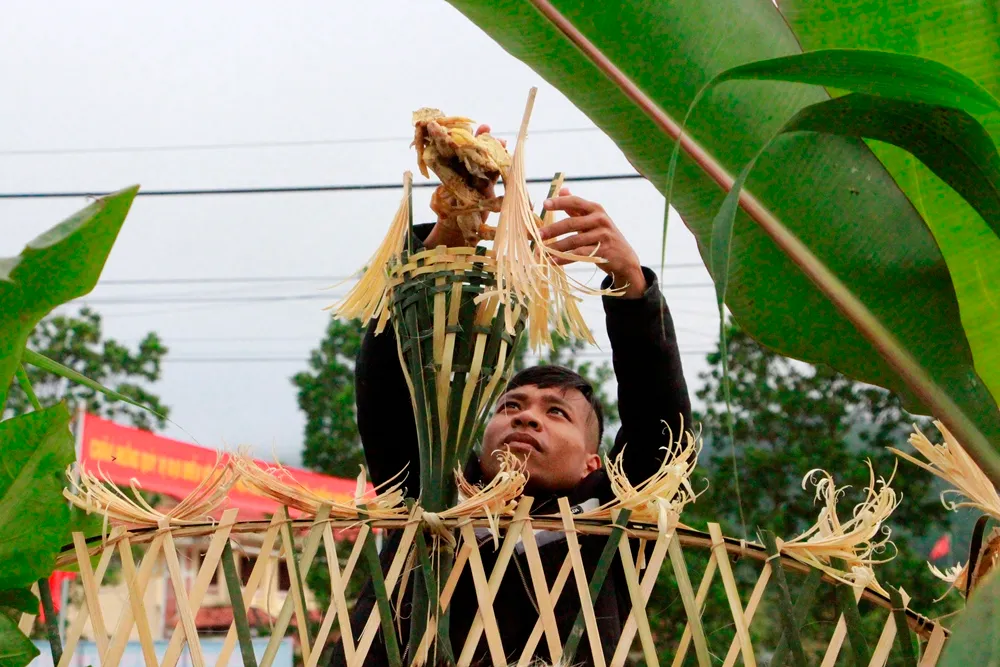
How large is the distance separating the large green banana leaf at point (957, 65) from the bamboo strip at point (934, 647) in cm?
17

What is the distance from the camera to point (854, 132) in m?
0.64

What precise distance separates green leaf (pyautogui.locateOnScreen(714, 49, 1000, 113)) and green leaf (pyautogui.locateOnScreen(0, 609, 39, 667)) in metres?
0.60

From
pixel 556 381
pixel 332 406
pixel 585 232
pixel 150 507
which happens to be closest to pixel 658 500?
pixel 585 232

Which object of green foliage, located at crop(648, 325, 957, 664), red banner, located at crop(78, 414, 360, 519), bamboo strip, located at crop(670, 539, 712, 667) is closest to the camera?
bamboo strip, located at crop(670, 539, 712, 667)

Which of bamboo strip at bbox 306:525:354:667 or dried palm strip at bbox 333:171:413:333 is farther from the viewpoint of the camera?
dried palm strip at bbox 333:171:413:333

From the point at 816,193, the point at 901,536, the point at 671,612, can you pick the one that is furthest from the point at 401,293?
the point at 901,536

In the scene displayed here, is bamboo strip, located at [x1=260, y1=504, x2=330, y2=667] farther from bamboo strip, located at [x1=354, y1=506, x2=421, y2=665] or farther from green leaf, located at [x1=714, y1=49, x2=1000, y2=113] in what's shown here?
green leaf, located at [x1=714, y1=49, x2=1000, y2=113]

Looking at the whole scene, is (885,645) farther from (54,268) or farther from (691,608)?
(54,268)

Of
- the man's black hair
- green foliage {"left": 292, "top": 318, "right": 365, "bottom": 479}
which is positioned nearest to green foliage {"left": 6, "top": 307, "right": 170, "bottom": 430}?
green foliage {"left": 292, "top": 318, "right": 365, "bottom": 479}

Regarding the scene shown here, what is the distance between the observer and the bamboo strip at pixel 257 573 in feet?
2.23

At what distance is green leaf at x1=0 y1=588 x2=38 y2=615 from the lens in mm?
730

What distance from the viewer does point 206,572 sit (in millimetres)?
679

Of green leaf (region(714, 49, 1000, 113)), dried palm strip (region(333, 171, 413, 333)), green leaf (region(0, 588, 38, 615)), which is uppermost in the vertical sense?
green leaf (region(714, 49, 1000, 113))

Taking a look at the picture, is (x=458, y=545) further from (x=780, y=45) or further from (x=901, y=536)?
(x=901, y=536)
